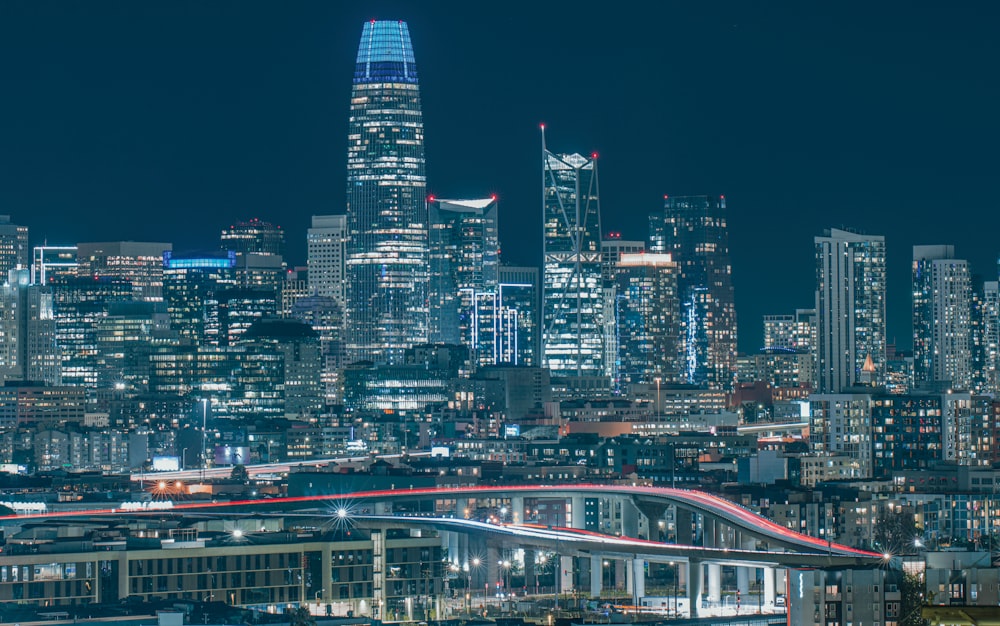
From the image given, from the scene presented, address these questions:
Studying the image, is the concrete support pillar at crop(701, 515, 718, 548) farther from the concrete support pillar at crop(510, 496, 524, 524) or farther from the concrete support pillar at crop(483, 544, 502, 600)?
the concrete support pillar at crop(510, 496, 524, 524)

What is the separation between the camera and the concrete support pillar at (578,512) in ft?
517

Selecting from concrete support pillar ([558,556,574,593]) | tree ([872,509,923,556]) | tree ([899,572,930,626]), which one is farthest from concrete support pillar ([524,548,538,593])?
tree ([899,572,930,626])

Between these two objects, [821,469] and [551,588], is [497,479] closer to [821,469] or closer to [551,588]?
[821,469]

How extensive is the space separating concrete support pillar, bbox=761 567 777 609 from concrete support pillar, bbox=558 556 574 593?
13715mm

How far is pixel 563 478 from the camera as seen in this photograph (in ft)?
589

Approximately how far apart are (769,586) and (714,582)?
16.5 feet

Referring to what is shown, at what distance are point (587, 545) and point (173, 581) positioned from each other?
23.4m

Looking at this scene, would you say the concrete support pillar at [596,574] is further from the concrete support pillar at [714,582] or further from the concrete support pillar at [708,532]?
the concrete support pillar at [708,532]

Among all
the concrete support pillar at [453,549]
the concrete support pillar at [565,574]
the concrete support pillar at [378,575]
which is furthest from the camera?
the concrete support pillar at [453,549]

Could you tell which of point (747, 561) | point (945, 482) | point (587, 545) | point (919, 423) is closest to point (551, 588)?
point (587, 545)

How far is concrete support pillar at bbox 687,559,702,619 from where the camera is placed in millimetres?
109625

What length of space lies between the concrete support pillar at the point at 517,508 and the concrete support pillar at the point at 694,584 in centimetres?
4051

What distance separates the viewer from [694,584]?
11281 centimetres

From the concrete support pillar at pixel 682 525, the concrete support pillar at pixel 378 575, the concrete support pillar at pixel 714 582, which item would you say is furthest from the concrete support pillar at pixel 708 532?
the concrete support pillar at pixel 378 575
